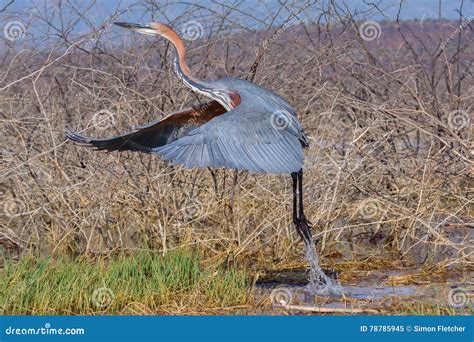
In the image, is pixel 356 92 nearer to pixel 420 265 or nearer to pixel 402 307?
pixel 420 265

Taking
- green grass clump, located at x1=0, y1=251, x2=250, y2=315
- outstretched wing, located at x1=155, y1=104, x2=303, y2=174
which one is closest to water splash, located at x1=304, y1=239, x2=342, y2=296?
green grass clump, located at x1=0, y1=251, x2=250, y2=315

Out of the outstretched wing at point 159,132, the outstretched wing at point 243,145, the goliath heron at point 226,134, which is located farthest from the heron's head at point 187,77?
the outstretched wing at point 243,145

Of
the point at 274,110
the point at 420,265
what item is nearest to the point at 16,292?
the point at 274,110

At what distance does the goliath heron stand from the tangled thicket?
0.78 metres

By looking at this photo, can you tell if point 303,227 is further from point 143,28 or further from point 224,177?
point 143,28

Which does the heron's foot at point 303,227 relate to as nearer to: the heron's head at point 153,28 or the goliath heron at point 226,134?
the goliath heron at point 226,134

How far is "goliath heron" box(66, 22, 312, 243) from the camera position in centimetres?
568

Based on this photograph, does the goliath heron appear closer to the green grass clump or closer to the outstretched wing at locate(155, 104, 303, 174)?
the outstretched wing at locate(155, 104, 303, 174)

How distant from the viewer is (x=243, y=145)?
5.84m

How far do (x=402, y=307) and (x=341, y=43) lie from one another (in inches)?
131

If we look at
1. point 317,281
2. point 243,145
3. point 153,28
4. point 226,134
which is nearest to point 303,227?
point 317,281

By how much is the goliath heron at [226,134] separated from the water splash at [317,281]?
0.10 meters

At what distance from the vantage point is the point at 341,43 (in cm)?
870

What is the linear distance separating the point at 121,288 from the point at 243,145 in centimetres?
111
